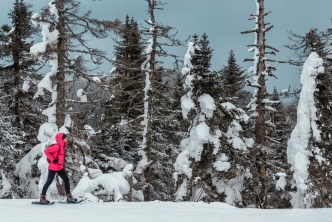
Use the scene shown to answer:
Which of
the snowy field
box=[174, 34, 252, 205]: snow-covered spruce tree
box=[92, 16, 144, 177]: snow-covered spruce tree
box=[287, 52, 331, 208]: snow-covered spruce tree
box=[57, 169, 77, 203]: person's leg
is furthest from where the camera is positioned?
box=[92, 16, 144, 177]: snow-covered spruce tree

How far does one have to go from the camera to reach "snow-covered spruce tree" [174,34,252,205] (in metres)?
15.1

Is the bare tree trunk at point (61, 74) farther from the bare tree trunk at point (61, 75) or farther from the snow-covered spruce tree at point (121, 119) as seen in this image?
the snow-covered spruce tree at point (121, 119)

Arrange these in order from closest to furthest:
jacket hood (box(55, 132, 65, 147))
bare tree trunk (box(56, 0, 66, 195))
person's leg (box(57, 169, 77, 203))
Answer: jacket hood (box(55, 132, 65, 147))
person's leg (box(57, 169, 77, 203))
bare tree trunk (box(56, 0, 66, 195))

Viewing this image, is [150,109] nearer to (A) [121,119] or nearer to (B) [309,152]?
(A) [121,119]

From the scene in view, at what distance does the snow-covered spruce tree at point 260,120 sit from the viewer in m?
15.4

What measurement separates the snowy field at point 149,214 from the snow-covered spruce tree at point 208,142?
4.58 meters

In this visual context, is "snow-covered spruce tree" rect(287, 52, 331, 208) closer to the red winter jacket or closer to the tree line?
the tree line

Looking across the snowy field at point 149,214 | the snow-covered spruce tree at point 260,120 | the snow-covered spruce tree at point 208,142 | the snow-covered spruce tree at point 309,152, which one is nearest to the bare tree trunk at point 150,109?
the snow-covered spruce tree at point 208,142

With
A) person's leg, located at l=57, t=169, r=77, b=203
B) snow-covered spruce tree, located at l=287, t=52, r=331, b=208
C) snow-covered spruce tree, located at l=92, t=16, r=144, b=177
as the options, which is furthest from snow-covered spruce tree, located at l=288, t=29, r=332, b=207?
snow-covered spruce tree, located at l=92, t=16, r=144, b=177

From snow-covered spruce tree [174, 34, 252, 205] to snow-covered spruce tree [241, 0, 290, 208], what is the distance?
0.60 m

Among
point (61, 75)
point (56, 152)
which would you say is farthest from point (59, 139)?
point (61, 75)

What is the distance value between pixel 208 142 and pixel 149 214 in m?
6.68

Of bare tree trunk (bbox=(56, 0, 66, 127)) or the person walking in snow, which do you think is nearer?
the person walking in snow

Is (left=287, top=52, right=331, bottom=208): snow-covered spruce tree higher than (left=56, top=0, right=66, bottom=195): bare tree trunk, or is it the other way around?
(left=56, top=0, right=66, bottom=195): bare tree trunk
